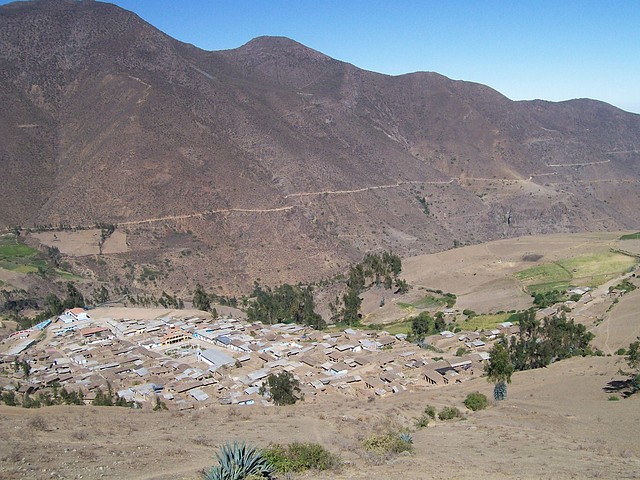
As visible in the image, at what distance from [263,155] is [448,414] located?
3763 inches

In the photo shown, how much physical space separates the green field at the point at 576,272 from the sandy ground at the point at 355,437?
38649 millimetres

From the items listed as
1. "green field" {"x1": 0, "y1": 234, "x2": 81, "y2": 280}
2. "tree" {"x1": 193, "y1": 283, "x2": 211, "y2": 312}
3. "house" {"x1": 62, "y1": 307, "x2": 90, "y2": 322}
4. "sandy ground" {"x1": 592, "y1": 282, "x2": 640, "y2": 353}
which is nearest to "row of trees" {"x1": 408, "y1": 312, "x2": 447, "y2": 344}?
"sandy ground" {"x1": 592, "y1": 282, "x2": 640, "y2": 353}

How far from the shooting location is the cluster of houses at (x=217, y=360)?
40281 millimetres

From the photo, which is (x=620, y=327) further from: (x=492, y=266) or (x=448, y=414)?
(x=492, y=266)

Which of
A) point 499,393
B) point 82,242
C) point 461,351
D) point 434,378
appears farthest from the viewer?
point 82,242

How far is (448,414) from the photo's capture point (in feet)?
91.7

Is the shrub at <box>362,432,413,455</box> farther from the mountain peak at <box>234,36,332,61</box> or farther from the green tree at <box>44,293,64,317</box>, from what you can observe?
the mountain peak at <box>234,36,332,61</box>

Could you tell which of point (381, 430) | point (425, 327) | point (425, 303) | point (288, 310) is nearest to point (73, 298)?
point (288, 310)

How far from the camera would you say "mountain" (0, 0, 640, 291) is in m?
93.9

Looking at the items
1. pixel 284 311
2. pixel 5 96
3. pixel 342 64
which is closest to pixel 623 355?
pixel 284 311

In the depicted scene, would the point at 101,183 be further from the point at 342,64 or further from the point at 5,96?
the point at 342,64

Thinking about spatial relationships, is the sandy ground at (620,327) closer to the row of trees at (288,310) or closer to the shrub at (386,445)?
the row of trees at (288,310)

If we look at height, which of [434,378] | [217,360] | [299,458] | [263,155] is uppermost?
[263,155]

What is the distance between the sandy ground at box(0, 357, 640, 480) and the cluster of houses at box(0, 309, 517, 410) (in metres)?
10.3
